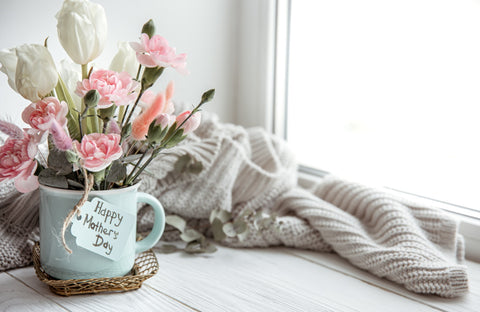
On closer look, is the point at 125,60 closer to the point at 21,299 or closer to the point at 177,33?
the point at 21,299

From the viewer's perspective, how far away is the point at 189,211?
0.93m

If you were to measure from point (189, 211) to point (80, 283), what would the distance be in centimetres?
27

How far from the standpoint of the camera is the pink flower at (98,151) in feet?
2.01

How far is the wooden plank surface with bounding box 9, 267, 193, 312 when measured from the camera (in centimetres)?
69

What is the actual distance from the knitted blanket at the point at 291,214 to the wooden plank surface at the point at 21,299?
59mm

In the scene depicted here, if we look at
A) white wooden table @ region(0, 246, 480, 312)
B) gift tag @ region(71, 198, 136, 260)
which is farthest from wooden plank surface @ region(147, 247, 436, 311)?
gift tag @ region(71, 198, 136, 260)

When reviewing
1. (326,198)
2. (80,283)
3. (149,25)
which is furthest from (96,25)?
(326,198)

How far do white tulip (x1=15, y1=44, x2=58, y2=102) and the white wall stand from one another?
26 cm

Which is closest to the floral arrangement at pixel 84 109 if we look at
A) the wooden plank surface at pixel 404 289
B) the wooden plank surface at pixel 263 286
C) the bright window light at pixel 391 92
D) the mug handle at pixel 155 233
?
the mug handle at pixel 155 233

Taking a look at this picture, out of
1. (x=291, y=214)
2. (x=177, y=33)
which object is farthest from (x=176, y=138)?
(x=177, y=33)

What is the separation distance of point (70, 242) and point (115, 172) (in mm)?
113

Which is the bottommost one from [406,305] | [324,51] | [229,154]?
[406,305]

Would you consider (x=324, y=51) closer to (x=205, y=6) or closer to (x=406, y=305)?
(x=205, y=6)

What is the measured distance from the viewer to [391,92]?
3.49ft
